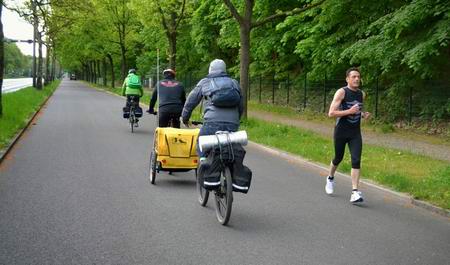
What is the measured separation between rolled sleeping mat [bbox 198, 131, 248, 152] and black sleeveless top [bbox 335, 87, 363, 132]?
6.29ft

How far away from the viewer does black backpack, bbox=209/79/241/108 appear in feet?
22.3

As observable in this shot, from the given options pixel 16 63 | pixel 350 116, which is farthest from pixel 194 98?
pixel 16 63

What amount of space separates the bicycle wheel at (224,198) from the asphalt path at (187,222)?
0.14 meters

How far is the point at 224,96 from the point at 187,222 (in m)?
1.50

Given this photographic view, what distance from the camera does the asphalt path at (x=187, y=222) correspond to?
5.45 m

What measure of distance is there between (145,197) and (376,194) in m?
3.46

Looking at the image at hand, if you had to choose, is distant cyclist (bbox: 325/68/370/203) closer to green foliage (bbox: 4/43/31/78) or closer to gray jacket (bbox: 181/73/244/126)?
gray jacket (bbox: 181/73/244/126)

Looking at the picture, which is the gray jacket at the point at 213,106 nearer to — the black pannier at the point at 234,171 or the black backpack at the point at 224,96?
the black backpack at the point at 224,96

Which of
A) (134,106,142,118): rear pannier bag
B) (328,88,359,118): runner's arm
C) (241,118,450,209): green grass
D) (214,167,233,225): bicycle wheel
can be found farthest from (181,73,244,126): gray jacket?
(134,106,142,118): rear pannier bag

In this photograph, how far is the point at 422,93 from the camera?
18.4m

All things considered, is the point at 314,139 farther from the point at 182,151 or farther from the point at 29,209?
the point at 29,209

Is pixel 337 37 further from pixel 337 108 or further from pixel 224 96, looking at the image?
pixel 224 96

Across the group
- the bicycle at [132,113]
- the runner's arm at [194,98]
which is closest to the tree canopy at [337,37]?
the bicycle at [132,113]

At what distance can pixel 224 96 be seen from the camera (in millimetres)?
6797
